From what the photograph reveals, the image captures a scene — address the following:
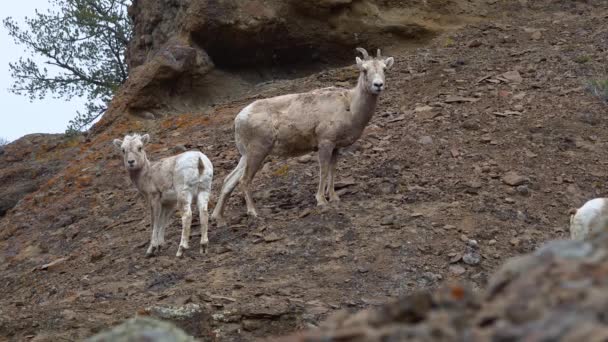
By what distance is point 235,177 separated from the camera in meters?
11.4

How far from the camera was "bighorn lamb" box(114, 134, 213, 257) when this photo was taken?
10.0m

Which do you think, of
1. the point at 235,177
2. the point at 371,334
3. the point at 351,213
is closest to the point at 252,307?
the point at 351,213

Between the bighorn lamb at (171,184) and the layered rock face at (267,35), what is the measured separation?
7.26 m

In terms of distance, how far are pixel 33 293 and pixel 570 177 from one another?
6.87 metres

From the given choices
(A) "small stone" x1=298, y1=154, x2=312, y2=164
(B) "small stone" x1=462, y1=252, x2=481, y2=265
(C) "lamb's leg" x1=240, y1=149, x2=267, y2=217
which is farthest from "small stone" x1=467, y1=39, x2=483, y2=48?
(B) "small stone" x1=462, y1=252, x2=481, y2=265

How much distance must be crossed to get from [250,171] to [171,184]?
1.39m

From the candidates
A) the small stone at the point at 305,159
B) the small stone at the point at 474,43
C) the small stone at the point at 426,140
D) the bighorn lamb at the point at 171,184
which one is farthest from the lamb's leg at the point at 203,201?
the small stone at the point at 474,43

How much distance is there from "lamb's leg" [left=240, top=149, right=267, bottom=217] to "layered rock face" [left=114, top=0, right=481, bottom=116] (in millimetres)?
6876

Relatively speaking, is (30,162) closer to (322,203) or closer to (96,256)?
(96,256)

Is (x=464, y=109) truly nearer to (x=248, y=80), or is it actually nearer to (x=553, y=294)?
(x=248, y=80)

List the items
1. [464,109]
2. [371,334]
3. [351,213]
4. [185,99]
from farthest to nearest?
[185,99], [464,109], [351,213], [371,334]

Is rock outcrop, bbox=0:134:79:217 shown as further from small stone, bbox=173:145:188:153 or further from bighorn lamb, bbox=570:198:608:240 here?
bighorn lamb, bbox=570:198:608:240

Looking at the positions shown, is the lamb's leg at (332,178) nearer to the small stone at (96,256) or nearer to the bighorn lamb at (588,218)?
the small stone at (96,256)

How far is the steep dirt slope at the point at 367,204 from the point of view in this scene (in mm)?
9039
